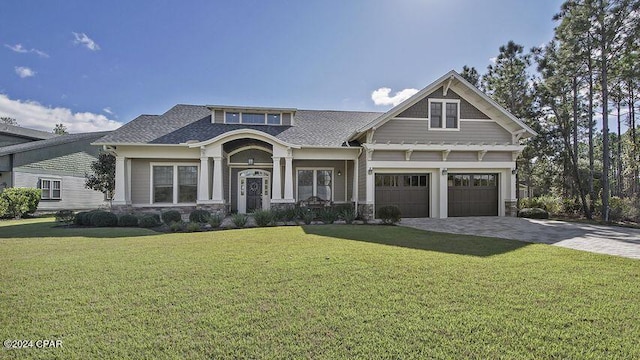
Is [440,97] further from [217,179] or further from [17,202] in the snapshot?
[17,202]

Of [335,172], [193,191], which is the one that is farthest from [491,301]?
[193,191]

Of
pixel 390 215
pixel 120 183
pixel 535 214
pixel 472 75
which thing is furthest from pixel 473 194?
pixel 120 183

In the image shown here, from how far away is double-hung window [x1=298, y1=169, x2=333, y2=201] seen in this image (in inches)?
612

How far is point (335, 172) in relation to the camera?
1583cm

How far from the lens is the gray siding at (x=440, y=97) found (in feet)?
45.9

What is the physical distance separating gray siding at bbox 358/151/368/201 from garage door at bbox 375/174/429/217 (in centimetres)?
70

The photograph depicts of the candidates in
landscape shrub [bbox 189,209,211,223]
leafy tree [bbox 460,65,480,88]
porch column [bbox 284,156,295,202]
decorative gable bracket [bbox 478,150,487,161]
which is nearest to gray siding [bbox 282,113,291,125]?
porch column [bbox 284,156,295,202]

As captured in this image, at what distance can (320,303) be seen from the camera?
3615 mm

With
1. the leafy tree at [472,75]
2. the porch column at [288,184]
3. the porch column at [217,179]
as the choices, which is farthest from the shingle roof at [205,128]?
the leafy tree at [472,75]

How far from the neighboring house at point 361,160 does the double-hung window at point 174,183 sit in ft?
0.15

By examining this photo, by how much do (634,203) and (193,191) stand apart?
21822 mm

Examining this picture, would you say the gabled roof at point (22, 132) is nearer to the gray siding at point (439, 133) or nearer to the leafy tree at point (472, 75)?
the gray siding at point (439, 133)

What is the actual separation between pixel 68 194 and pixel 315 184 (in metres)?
18.6

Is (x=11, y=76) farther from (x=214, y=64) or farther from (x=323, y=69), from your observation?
(x=323, y=69)
